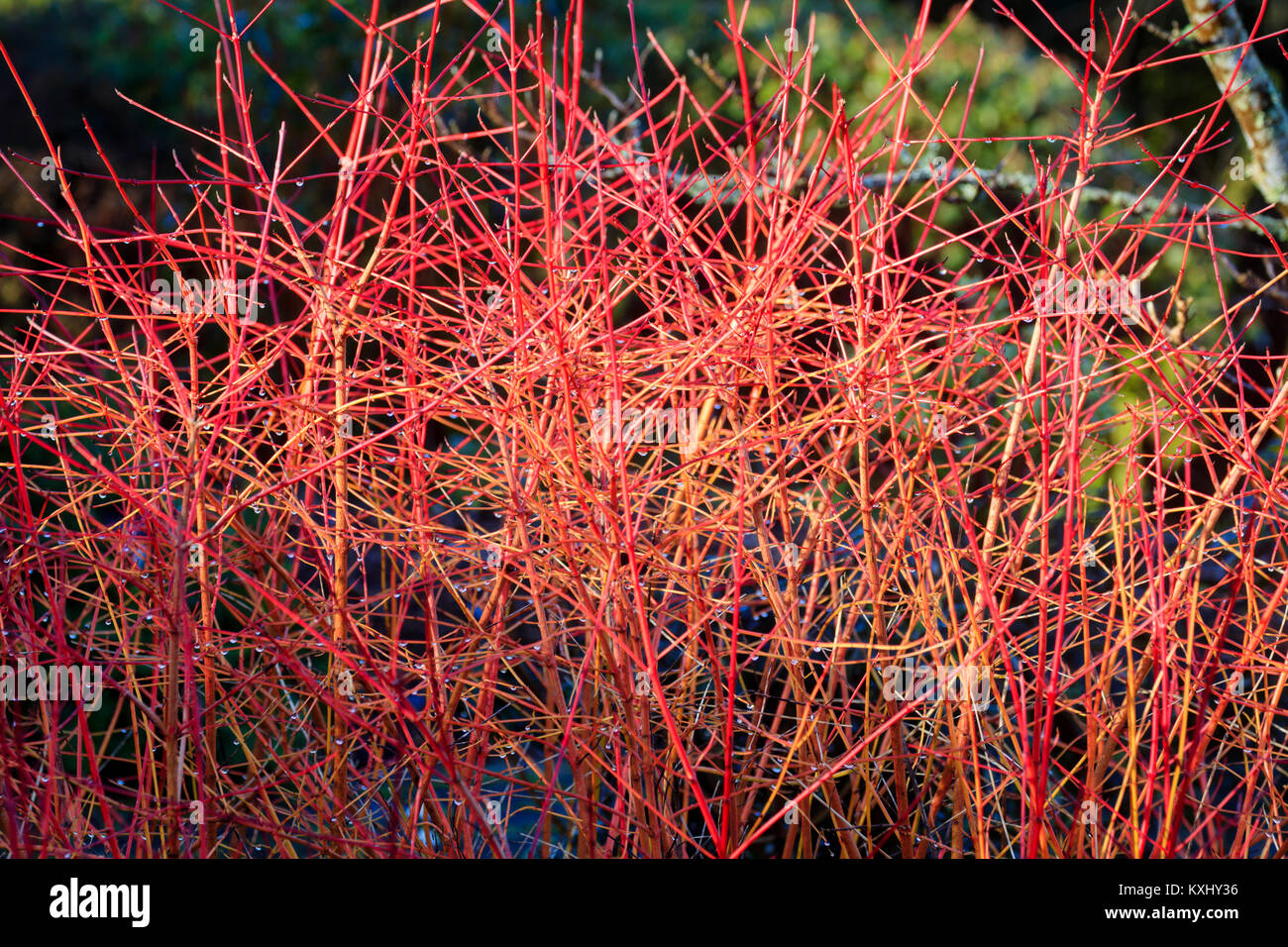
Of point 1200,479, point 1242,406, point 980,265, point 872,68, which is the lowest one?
point 1242,406

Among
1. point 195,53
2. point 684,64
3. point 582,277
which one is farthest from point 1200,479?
point 195,53

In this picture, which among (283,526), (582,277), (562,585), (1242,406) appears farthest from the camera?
(283,526)

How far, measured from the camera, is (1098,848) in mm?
1541

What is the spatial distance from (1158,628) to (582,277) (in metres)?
0.86

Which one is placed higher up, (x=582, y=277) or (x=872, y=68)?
(x=872, y=68)

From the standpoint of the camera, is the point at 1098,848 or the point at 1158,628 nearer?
the point at 1158,628

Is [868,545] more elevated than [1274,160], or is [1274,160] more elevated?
[1274,160]

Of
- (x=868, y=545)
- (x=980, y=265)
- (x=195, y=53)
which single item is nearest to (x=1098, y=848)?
(x=868, y=545)
